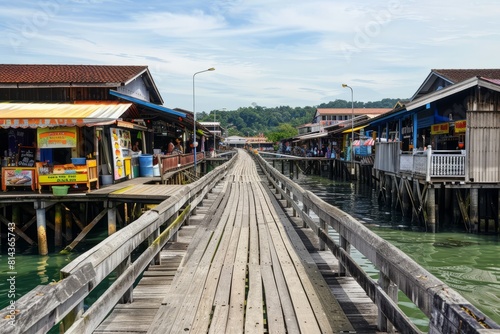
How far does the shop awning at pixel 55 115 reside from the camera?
13242 mm

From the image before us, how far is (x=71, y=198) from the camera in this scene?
12977 mm

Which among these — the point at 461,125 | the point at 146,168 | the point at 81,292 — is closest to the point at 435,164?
the point at 461,125

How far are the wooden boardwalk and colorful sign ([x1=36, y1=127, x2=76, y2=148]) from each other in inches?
294

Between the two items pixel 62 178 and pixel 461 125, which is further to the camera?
pixel 461 125

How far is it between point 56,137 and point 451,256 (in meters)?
12.4

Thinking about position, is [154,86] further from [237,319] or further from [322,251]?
[237,319]

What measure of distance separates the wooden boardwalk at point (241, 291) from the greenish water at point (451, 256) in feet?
9.74

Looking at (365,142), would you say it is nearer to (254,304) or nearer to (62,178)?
(62,178)

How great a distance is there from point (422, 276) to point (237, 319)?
195 centimetres

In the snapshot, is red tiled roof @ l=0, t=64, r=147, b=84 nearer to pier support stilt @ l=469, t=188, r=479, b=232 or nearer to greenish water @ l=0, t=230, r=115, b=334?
greenish water @ l=0, t=230, r=115, b=334

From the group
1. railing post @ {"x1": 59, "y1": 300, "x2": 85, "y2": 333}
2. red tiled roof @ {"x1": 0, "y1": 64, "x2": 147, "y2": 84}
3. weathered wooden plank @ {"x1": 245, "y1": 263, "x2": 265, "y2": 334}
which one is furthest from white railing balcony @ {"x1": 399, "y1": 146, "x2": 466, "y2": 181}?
railing post @ {"x1": 59, "y1": 300, "x2": 85, "y2": 333}

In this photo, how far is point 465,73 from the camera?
2441 centimetres

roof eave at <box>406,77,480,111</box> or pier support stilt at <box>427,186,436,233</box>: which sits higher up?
roof eave at <box>406,77,480,111</box>

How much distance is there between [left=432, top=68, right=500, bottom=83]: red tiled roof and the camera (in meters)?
22.7
